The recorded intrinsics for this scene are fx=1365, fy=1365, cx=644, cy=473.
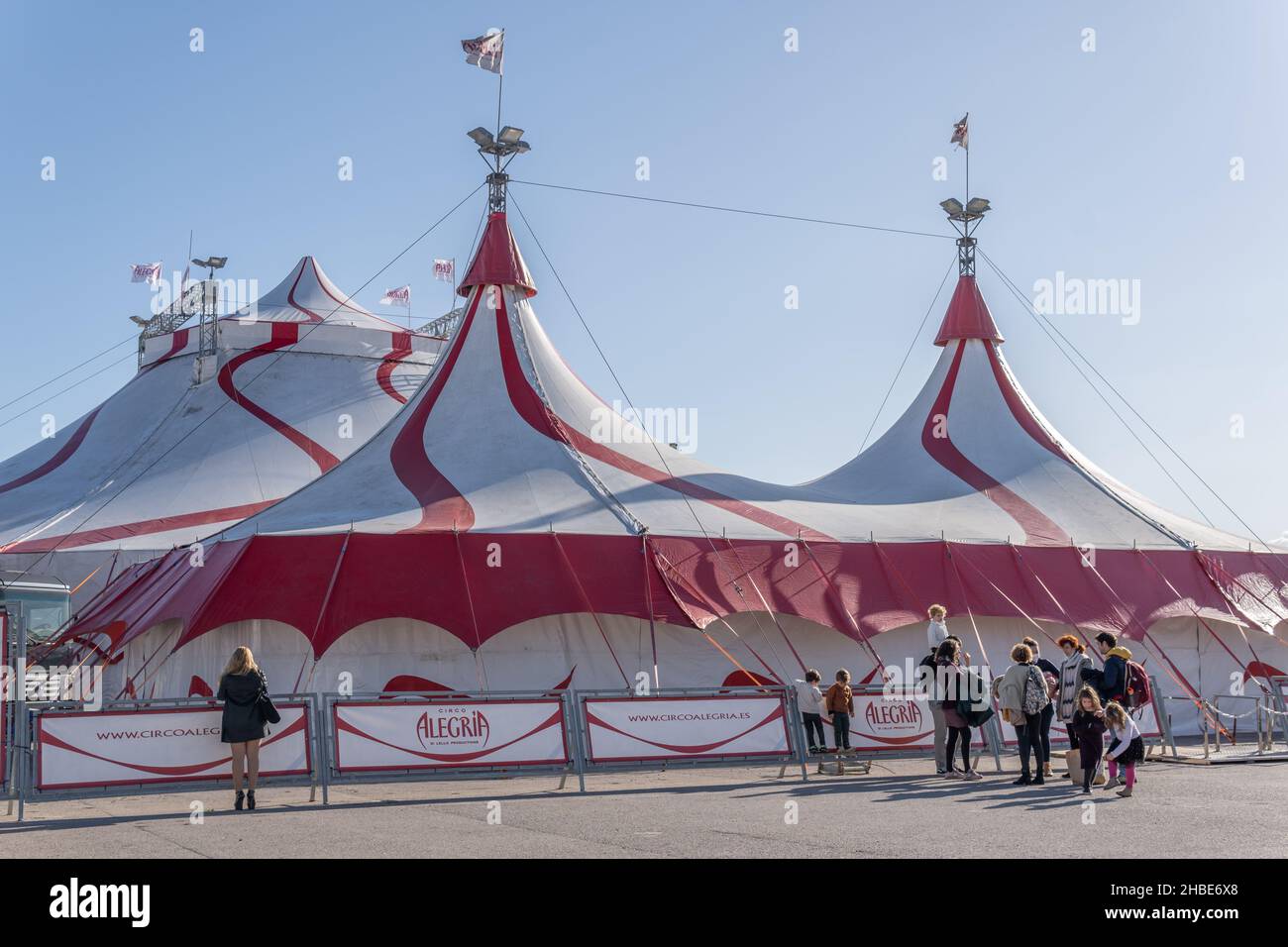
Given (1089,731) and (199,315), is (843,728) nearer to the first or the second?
(1089,731)

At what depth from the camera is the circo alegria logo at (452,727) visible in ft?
33.3

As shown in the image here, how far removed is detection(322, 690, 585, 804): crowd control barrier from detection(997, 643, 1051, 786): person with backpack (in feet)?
11.2

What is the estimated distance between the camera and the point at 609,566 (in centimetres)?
1412

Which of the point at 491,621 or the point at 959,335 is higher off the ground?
the point at 959,335

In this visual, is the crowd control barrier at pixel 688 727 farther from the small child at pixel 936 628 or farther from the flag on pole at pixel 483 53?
the flag on pole at pixel 483 53

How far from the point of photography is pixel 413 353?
84.8ft

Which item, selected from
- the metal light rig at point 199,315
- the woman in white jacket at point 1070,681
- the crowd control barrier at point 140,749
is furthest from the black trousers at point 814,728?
the metal light rig at point 199,315

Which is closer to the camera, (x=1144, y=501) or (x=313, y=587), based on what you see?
(x=313, y=587)

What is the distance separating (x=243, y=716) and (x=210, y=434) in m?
14.5

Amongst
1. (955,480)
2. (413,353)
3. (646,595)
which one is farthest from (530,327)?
(413,353)

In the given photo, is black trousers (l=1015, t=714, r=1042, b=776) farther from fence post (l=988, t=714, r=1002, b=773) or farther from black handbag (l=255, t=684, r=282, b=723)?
black handbag (l=255, t=684, r=282, b=723)

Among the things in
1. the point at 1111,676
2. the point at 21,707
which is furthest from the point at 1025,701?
the point at 21,707
